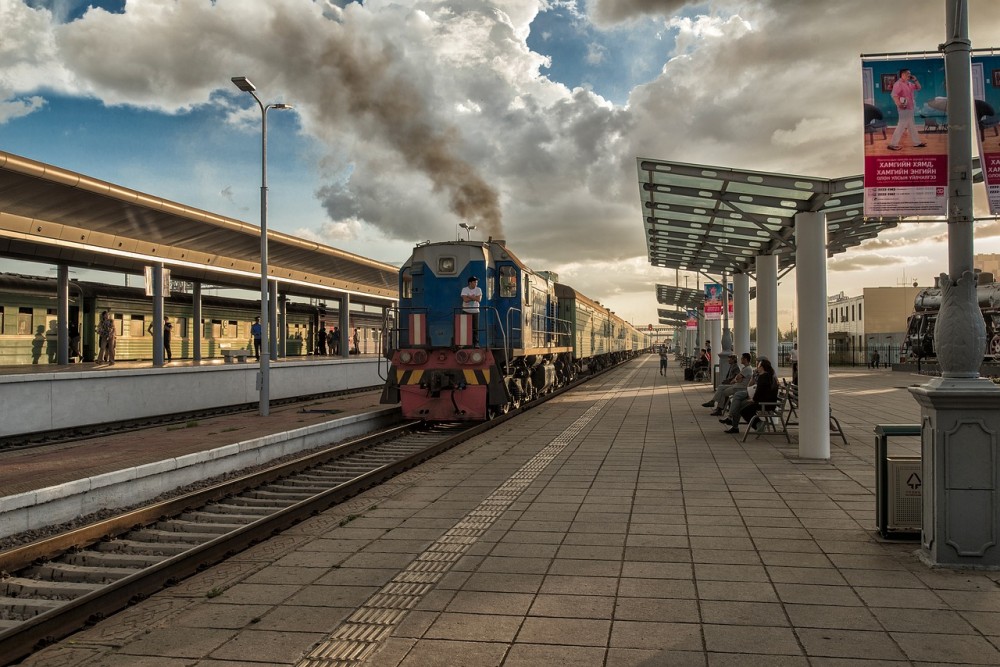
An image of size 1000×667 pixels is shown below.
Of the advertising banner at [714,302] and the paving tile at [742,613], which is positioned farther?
the advertising banner at [714,302]

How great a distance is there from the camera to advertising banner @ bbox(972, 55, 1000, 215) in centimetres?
500

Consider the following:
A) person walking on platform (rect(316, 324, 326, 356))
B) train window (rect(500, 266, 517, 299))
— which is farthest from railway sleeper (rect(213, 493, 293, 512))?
person walking on platform (rect(316, 324, 326, 356))

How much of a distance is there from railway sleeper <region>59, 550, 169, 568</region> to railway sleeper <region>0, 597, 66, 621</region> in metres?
0.93

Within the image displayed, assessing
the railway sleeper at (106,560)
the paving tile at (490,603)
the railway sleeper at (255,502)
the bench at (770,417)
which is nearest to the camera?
the paving tile at (490,603)

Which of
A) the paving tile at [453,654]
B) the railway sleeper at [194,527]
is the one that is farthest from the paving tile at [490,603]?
the railway sleeper at [194,527]

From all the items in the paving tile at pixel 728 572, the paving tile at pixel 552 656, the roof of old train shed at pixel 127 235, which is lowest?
the paving tile at pixel 728 572

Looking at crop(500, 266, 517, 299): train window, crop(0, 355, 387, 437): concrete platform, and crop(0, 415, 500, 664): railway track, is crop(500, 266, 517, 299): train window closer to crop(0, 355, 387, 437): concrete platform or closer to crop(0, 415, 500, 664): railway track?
crop(0, 355, 387, 437): concrete platform

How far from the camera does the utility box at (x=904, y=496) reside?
5.54 meters

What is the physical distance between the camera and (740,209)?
10.6 m

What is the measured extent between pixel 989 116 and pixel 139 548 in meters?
7.45

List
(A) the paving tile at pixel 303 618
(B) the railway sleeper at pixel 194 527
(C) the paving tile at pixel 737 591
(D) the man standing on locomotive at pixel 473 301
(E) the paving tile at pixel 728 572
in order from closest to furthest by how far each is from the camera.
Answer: (A) the paving tile at pixel 303 618 → (C) the paving tile at pixel 737 591 → (E) the paving tile at pixel 728 572 → (B) the railway sleeper at pixel 194 527 → (D) the man standing on locomotive at pixel 473 301

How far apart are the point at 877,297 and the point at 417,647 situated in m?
68.6

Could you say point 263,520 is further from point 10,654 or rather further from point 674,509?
point 674,509

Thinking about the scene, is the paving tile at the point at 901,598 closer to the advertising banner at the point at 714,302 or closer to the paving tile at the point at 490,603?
the paving tile at the point at 490,603
